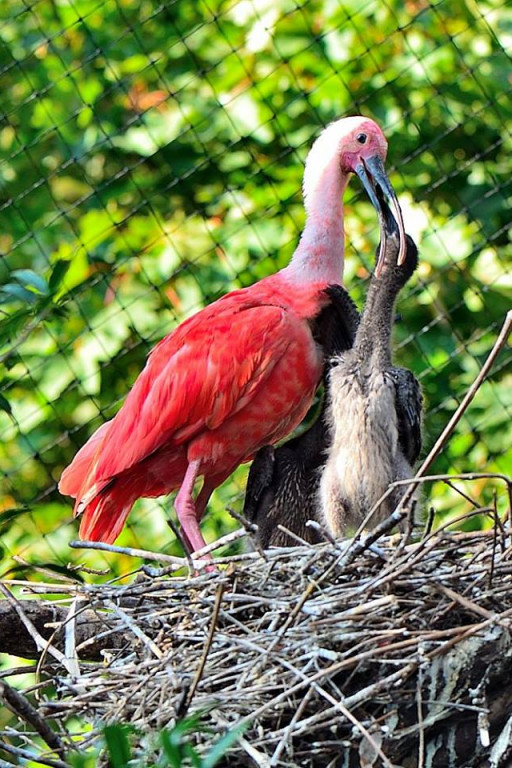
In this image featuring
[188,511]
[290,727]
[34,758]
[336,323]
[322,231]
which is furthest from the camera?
[322,231]

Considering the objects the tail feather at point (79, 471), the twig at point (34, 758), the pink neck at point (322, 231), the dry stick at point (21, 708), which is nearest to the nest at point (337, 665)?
the twig at point (34, 758)

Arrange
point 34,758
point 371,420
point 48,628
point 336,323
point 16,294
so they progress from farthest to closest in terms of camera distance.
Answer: point 336,323 → point 371,420 → point 16,294 → point 48,628 → point 34,758

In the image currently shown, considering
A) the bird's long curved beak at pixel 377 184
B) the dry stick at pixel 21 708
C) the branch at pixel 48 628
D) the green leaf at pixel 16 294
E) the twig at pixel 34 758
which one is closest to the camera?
the dry stick at pixel 21 708

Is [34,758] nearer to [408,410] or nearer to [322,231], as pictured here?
[408,410]

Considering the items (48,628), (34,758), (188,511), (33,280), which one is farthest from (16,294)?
(34,758)

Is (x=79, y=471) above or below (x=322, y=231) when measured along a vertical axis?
below

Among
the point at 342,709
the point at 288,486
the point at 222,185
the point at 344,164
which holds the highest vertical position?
the point at 222,185

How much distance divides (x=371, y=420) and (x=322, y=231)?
1051 millimetres

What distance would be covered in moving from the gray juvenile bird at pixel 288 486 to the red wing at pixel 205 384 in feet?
0.75

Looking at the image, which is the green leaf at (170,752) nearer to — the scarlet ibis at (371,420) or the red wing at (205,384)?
the scarlet ibis at (371,420)

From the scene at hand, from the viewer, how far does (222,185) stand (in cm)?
732

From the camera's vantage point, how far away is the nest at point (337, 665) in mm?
3512

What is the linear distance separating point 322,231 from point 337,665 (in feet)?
7.10

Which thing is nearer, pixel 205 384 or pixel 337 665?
pixel 337 665
